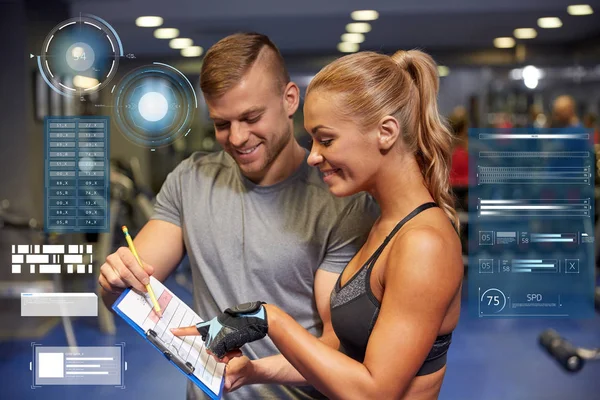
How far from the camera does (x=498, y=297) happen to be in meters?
2.15

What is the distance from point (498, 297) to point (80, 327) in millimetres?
1280

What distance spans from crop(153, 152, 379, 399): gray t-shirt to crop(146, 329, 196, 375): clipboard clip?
0.30 meters

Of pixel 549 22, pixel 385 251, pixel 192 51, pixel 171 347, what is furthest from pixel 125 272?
pixel 549 22

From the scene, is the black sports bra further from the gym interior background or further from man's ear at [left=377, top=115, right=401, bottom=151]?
the gym interior background

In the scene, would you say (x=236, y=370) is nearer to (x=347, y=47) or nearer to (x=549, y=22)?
(x=347, y=47)

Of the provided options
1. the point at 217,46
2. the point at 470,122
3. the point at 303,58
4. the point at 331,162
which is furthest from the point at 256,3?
the point at 331,162

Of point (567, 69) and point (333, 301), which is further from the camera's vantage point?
point (567, 69)

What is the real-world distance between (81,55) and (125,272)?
86 centimetres

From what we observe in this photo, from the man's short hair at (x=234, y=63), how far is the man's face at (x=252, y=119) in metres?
0.02

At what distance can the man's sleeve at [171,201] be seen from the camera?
6.28 feet

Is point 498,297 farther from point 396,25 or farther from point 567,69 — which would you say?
point 396,25

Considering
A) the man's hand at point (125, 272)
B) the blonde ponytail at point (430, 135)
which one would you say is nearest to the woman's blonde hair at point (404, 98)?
the blonde ponytail at point (430, 135)
